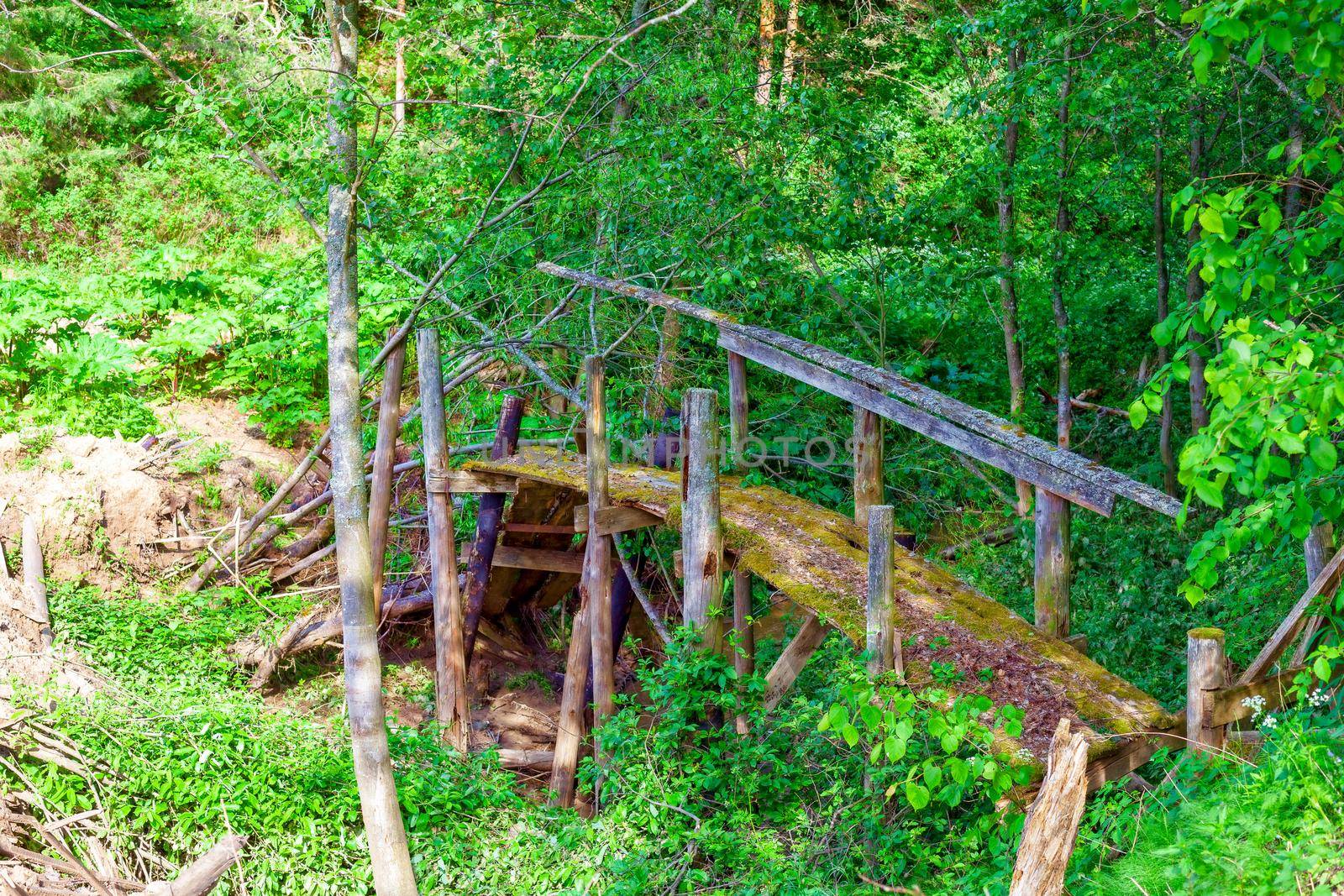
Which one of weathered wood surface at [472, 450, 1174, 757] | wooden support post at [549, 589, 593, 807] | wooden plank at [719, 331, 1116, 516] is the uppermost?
wooden plank at [719, 331, 1116, 516]

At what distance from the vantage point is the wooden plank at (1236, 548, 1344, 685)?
4109mm

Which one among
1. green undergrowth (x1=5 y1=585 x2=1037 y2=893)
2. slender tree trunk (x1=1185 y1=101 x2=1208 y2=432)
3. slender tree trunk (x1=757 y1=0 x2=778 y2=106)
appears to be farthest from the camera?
slender tree trunk (x1=757 y1=0 x2=778 y2=106)

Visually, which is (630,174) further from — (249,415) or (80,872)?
(249,415)

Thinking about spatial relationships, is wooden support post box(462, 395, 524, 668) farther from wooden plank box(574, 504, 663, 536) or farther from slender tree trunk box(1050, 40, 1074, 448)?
slender tree trunk box(1050, 40, 1074, 448)

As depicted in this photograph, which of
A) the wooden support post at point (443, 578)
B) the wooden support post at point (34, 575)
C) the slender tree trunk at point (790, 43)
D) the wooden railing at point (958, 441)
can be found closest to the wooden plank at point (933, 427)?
the wooden railing at point (958, 441)

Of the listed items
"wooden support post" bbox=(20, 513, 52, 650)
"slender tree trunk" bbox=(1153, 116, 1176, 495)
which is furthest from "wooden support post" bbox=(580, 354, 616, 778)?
"slender tree trunk" bbox=(1153, 116, 1176, 495)

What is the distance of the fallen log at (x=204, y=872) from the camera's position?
5.62m

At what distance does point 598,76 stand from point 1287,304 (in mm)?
5992

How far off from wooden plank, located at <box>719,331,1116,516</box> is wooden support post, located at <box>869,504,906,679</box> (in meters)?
A: 0.46

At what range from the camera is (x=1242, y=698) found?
13.5ft

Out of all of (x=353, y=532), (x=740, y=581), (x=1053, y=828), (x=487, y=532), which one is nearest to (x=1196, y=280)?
(x=740, y=581)

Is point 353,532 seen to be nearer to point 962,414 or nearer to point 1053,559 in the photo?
point 962,414

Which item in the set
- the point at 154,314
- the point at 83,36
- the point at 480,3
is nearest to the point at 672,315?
the point at 480,3

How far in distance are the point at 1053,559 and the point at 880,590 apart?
0.70 m
